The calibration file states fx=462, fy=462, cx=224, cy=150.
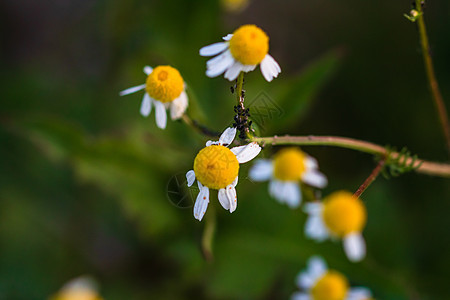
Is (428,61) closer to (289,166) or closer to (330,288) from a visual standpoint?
(289,166)

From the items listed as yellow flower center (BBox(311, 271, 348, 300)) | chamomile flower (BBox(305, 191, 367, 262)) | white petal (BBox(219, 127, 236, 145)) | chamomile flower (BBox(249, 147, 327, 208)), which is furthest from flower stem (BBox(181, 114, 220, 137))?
yellow flower center (BBox(311, 271, 348, 300))

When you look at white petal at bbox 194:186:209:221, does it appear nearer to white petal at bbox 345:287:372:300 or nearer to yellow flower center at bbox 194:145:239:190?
yellow flower center at bbox 194:145:239:190

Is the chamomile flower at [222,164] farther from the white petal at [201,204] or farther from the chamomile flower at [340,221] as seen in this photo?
the chamomile flower at [340,221]

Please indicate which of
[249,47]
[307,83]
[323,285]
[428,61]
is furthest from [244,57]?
[323,285]

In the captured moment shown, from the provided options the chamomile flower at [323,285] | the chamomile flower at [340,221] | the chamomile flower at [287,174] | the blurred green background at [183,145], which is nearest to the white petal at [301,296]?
the chamomile flower at [323,285]

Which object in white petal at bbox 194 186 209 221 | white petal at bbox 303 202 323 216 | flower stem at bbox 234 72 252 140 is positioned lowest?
white petal at bbox 194 186 209 221
